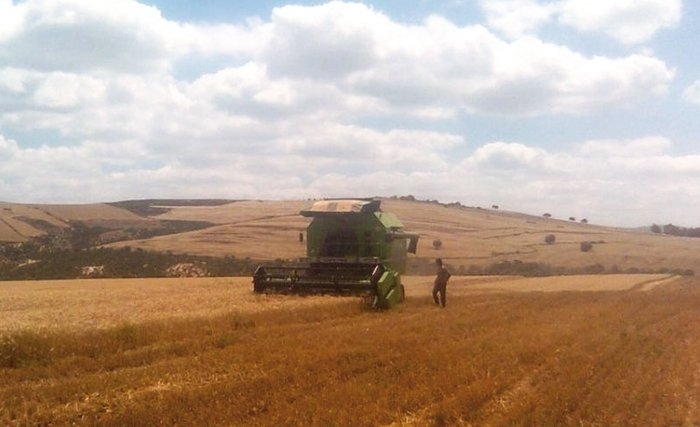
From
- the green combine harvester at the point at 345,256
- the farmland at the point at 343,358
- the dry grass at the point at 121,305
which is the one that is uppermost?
the green combine harvester at the point at 345,256

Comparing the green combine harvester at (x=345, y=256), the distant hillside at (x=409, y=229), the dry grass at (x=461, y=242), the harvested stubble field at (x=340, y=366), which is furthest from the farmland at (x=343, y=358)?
the dry grass at (x=461, y=242)

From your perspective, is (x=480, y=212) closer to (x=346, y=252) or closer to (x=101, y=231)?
(x=101, y=231)

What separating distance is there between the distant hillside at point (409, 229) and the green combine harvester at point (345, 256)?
19.0 m

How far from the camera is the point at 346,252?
71.5ft

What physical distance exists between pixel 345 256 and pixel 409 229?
40.9 metres

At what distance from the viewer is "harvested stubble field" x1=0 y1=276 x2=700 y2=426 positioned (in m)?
7.65

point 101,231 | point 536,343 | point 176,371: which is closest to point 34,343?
point 176,371

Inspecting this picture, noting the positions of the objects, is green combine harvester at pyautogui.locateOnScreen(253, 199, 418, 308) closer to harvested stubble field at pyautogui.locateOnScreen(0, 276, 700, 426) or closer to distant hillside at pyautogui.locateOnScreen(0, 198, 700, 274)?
harvested stubble field at pyautogui.locateOnScreen(0, 276, 700, 426)

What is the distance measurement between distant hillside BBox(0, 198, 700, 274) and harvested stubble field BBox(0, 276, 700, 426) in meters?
26.5

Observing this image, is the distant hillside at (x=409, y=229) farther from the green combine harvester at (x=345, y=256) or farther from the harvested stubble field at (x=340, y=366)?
the harvested stubble field at (x=340, y=366)

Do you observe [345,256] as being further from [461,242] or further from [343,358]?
[461,242]

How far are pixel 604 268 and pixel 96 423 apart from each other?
1744 inches

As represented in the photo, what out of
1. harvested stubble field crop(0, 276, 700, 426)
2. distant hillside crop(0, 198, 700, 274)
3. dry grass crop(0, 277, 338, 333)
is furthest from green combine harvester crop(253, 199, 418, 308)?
distant hillside crop(0, 198, 700, 274)

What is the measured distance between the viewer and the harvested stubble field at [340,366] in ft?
25.1
